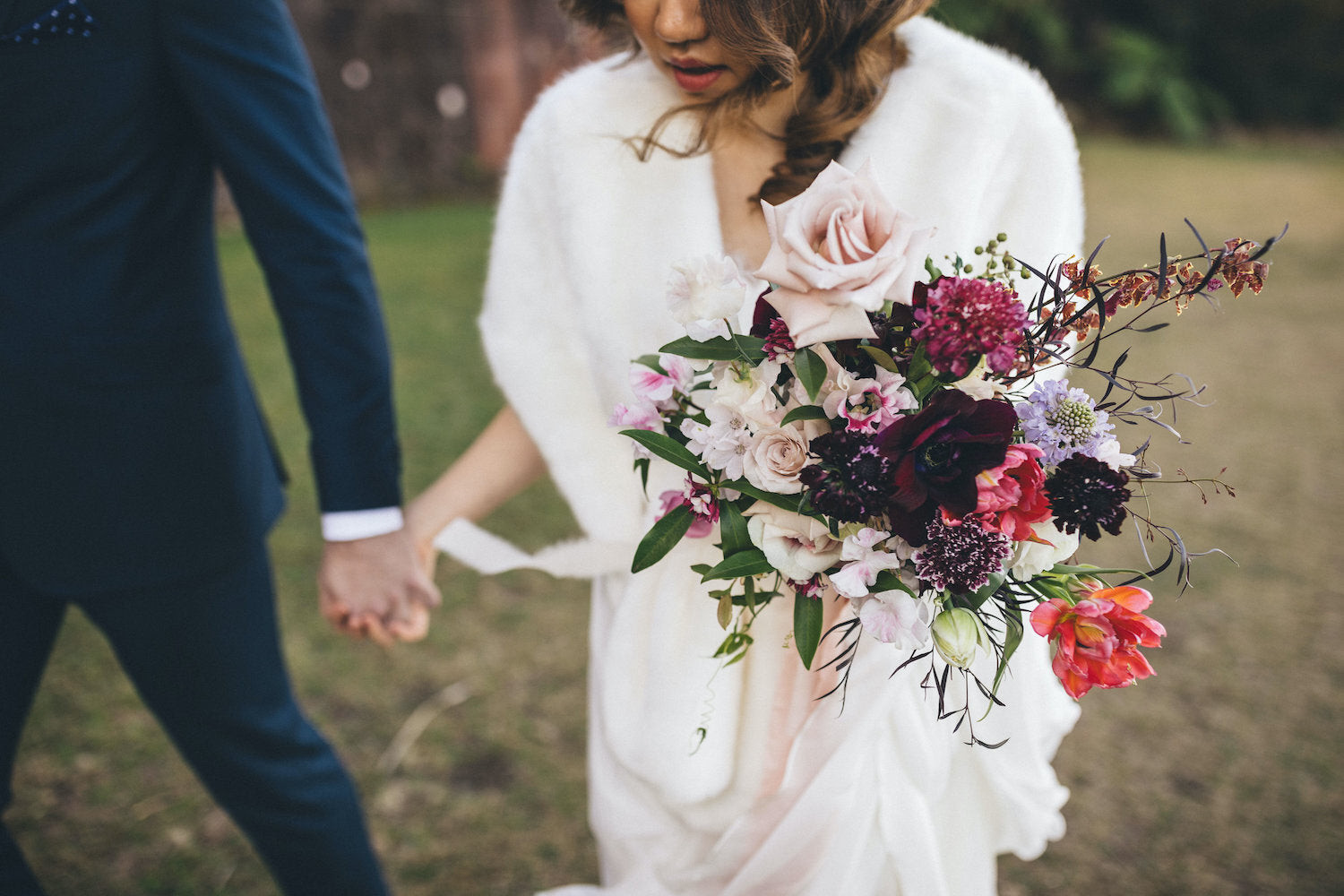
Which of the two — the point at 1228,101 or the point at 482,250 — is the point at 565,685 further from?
the point at 1228,101

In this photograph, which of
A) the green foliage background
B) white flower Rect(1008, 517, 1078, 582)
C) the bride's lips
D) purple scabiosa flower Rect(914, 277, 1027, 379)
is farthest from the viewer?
the green foliage background

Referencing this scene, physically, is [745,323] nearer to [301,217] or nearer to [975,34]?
[301,217]

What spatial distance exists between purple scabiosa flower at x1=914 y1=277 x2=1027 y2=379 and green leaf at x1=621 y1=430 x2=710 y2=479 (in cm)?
29

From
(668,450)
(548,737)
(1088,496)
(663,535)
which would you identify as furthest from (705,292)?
(548,737)

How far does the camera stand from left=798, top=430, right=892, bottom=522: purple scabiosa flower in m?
0.87

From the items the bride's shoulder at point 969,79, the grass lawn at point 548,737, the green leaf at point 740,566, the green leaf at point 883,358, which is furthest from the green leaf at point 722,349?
the grass lawn at point 548,737

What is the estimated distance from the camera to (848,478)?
882 millimetres

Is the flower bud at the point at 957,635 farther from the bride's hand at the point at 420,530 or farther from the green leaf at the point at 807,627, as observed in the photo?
the bride's hand at the point at 420,530

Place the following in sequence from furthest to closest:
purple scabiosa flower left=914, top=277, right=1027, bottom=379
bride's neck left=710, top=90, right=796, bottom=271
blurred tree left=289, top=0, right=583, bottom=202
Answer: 1. blurred tree left=289, top=0, right=583, bottom=202
2. bride's neck left=710, top=90, right=796, bottom=271
3. purple scabiosa flower left=914, top=277, right=1027, bottom=379

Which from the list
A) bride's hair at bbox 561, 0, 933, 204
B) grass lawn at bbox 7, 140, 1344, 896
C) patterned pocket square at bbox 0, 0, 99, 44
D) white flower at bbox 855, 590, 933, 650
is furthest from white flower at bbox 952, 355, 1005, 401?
grass lawn at bbox 7, 140, 1344, 896

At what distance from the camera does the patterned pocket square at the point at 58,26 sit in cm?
126

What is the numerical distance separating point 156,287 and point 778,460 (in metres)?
1.06

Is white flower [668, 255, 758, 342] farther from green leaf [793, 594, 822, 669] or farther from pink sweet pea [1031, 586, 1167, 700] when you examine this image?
pink sweet pea [1031, 586, 1167, 700]

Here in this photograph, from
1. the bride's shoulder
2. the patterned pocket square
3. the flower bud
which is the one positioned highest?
the patterned pocket square
